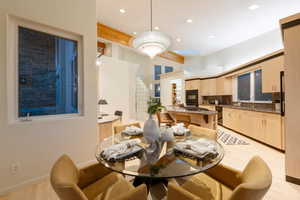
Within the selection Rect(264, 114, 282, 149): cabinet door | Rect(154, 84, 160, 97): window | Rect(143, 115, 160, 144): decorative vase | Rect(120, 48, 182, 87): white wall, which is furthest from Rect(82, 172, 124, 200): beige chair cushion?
Rect(154, 84, 160, 97): window

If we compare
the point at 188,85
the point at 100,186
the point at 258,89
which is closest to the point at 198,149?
the point at 100,186

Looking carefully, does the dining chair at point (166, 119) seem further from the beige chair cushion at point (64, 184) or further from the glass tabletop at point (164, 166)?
the beige chair cushion at point (64, 184)

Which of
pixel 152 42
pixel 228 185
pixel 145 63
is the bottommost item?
pixel 228 185

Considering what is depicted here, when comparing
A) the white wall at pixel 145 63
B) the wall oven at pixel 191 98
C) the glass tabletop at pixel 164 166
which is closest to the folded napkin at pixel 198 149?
the glass tabletop at pixel 164 166

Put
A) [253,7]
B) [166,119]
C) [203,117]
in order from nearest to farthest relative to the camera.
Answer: [253,7]
[203,117]
[166,119]

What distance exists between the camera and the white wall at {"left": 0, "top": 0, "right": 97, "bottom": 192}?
6.39ft

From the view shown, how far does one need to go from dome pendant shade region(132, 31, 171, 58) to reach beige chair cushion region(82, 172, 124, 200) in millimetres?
2044

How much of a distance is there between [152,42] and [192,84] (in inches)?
223

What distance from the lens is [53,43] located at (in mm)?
2475

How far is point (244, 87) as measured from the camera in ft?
19.2

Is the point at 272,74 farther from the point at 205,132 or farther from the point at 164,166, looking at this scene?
the point at 164,166

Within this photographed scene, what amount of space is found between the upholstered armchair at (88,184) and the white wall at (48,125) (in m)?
1.25

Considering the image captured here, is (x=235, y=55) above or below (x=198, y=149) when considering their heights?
above

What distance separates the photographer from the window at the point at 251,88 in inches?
197
